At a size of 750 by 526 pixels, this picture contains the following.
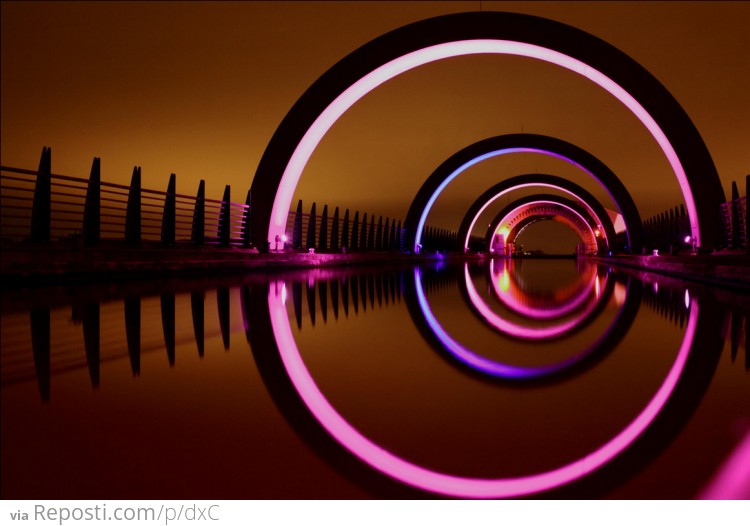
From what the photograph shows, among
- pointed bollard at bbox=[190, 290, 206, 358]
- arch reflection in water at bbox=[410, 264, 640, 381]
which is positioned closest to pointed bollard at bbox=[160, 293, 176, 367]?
pointed bollard at bbox=[190, 290, 206, 358]

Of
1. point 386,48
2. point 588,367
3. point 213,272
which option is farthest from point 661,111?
point 588,367

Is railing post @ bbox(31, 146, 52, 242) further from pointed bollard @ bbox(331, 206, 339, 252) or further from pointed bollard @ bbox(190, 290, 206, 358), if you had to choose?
pointed bollard @ bbox(331, 206, 339, 252)

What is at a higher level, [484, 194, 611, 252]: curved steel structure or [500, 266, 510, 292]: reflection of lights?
[484, 194, 611, 252]: curved steel structure

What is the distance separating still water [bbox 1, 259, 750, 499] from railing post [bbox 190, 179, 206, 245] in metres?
7.54

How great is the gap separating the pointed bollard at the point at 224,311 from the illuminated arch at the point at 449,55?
25.2 feet

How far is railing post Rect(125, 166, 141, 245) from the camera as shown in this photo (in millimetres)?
8680

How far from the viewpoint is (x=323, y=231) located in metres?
18.2

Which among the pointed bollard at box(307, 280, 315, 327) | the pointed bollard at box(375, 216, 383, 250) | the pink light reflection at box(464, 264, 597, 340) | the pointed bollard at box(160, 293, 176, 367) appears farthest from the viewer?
the pointed bollard at box(375, 216, 383, 250)

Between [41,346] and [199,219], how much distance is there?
8.61 metres

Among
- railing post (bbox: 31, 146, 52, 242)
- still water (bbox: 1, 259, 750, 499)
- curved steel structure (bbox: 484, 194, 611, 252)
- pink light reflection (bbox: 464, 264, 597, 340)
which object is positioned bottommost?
pink light reflection (bbox: 464, 264, 597, 340)

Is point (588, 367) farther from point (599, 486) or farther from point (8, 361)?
point (8, 361)

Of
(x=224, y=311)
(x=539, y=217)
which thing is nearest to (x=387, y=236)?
(x=224, y=311)

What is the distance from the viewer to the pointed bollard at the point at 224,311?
9.78 ft

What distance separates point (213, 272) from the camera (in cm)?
963
